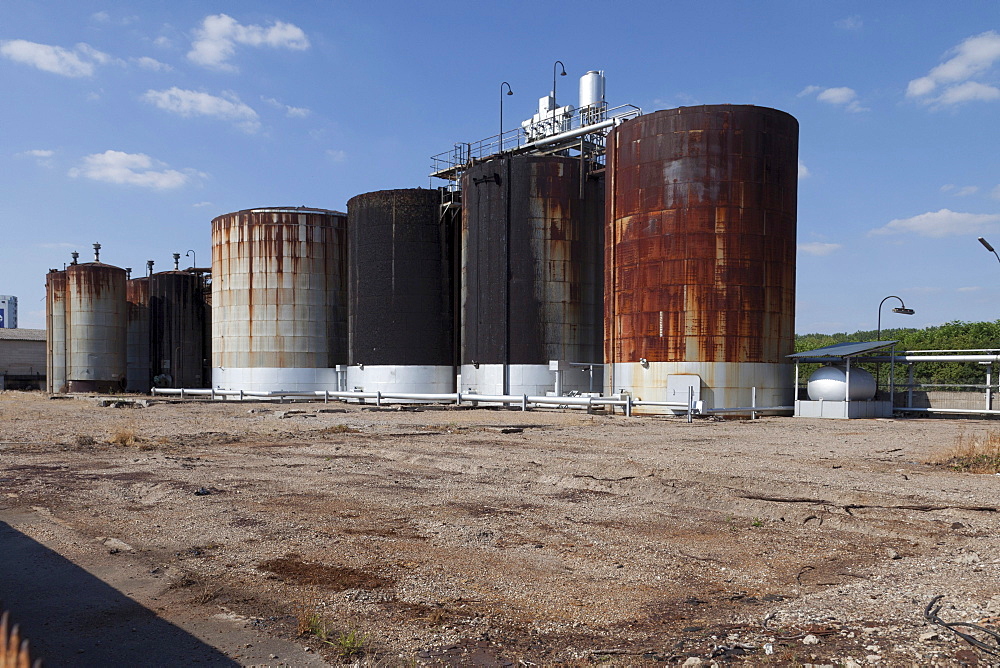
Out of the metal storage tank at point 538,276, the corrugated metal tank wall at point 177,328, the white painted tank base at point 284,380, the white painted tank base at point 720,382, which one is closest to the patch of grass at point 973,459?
the white painted tank base at point 720,382

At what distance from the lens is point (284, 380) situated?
5125cm

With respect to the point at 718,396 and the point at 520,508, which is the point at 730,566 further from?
the point at 718,396

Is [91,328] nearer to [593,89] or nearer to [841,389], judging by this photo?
[593,89]

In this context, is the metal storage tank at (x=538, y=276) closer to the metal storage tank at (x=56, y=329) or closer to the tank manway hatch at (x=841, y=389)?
the tank manway hatch at (x=841, y=389)

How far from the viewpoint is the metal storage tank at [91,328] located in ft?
209

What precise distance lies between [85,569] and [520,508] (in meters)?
5.47

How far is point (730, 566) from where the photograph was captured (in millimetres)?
7895

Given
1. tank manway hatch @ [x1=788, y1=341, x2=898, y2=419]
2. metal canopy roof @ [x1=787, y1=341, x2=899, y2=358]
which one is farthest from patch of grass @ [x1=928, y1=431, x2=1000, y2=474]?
metal canopy roof @ [x1=787, y1=341, x2=899, y2=358]

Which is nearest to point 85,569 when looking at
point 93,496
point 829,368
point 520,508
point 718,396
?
point 93,496

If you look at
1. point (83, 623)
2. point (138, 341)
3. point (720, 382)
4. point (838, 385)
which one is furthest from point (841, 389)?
point (138, 341)

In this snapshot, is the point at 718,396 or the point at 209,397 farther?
the point at 209,397

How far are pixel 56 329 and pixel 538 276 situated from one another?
46.1 meters

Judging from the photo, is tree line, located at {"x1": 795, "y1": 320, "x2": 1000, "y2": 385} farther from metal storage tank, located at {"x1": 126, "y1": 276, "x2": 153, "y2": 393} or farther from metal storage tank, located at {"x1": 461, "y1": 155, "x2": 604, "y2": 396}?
metal storage tank, located at {"x1": 126, "y1": 276, "x2": 153, "y2": 393}

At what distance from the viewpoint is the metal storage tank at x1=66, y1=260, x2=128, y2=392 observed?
63.7m
